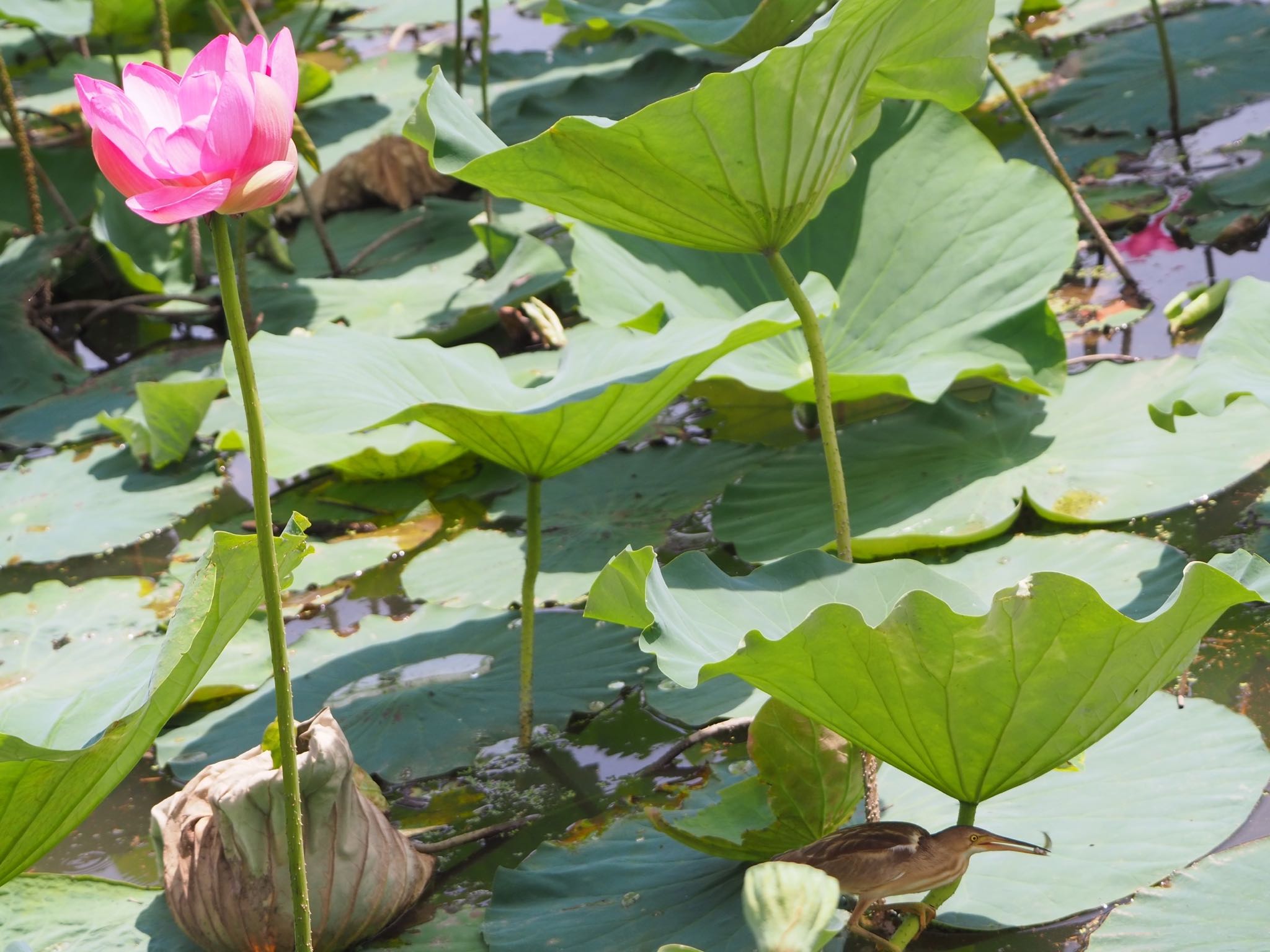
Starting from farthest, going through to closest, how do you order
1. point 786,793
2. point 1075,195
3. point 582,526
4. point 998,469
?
point 1075,195 < point 582,526 < point 998,469 < point 786,793

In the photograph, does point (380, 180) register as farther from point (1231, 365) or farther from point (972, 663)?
point (972, 663)

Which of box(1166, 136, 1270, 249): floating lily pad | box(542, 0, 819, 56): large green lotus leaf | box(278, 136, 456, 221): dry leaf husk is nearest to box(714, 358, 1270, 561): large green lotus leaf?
box(1166, 136, 1270, 249): floating lily pad

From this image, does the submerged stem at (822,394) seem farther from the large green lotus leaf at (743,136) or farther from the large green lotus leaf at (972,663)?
the large green lotus leaf at (972,663)

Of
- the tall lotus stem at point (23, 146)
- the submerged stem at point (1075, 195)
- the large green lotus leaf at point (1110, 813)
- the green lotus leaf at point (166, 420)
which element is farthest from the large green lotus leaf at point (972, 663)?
the tall lotus stem at point (23, 146)

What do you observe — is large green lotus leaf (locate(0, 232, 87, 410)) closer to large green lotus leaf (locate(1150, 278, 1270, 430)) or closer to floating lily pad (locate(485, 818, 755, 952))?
floating lily pad (locate(485, 818, 755, 952))

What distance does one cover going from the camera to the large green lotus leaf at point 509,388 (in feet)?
4.59

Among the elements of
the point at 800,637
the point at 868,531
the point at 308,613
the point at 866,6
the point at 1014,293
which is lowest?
the point at 308,613

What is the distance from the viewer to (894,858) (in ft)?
3.14

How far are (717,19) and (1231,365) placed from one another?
159 cm

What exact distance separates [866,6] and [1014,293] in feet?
2.98

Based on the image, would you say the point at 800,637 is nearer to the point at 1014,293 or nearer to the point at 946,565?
the point at 946,565

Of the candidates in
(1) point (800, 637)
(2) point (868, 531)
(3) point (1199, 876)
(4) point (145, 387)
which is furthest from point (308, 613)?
(3) point (1199, 876)

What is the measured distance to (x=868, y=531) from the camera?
1723 millimetres

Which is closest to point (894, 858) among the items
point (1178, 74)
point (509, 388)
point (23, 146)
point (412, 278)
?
point (509, 388)
